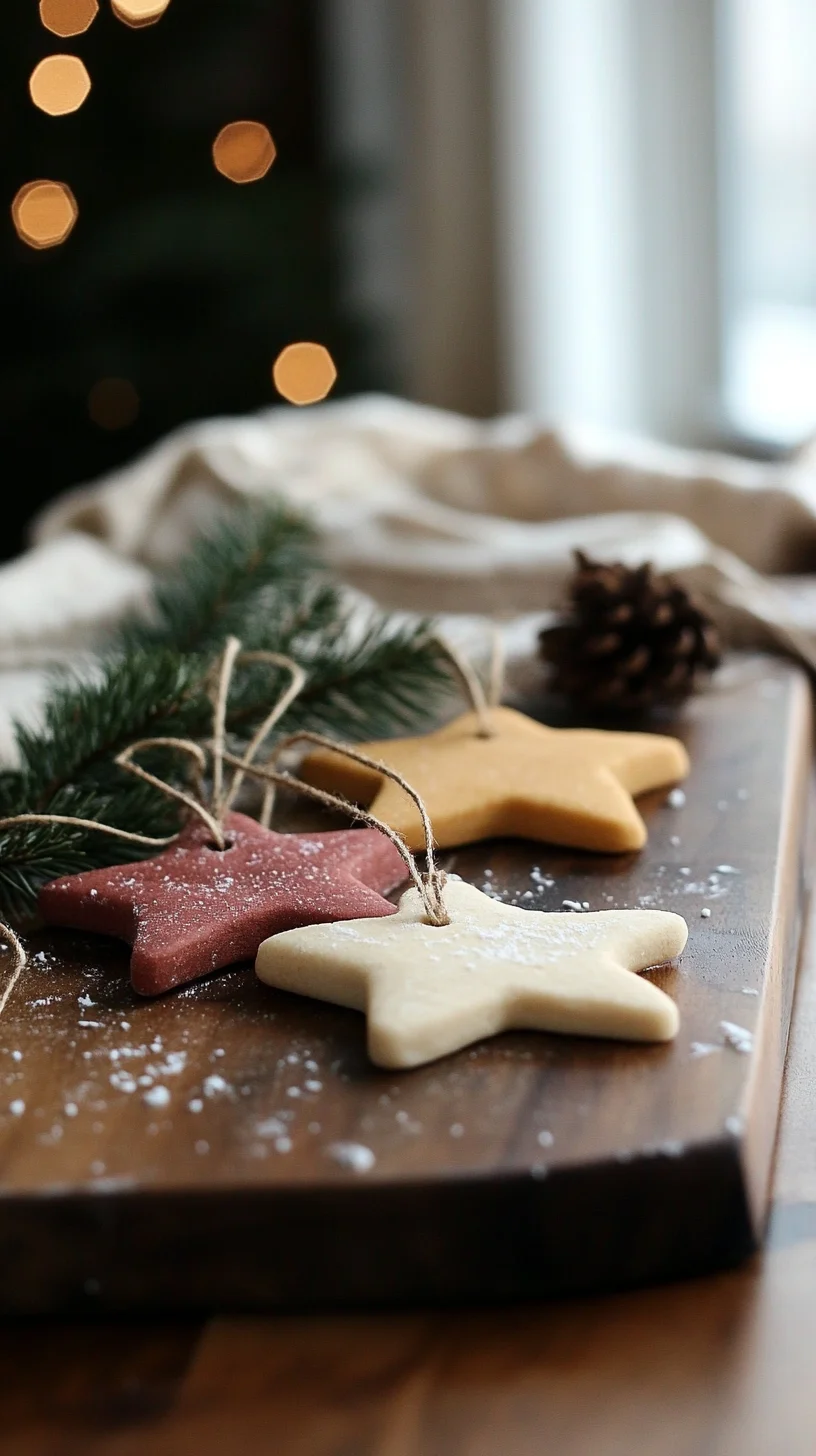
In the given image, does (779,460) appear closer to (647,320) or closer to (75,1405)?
(647,320)

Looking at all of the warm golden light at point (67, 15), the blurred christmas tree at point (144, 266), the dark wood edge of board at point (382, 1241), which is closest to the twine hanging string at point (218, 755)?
the dark wood edge of board at point (382, 1241)

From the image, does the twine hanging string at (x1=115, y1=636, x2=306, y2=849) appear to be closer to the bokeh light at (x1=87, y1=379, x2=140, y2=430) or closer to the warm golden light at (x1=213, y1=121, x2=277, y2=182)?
the bokeh light at (x1=87, y1=379, x2=140, y2=430)

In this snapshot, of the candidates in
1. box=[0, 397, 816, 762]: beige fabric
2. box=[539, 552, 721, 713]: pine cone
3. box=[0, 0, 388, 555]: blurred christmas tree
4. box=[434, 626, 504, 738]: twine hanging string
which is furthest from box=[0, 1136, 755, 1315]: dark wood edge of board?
box=[0, 0, 388, 555]: blurred christmas tree

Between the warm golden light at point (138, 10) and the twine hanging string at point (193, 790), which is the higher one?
the warm golden light at point (138, 10)

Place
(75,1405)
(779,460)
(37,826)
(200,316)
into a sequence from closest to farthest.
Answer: (75,1405) < (37,826) < (779,460) < (200,316)

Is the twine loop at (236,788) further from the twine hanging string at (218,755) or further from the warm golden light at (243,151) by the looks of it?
the warm golden light at (243,151)

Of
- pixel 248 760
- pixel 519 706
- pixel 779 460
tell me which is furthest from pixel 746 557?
pixel 779 460
